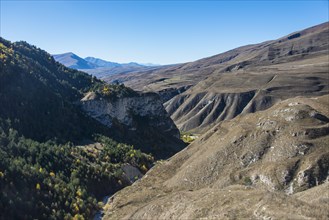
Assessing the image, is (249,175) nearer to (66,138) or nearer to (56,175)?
(56,175)

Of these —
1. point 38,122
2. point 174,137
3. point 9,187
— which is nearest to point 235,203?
point 9,187

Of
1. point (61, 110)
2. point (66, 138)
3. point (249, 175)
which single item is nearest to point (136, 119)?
point (61, 110)

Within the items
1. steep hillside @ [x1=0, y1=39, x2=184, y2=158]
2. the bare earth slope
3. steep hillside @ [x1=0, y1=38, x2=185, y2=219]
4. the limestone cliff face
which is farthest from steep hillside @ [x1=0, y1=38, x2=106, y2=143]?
the bare earth slope

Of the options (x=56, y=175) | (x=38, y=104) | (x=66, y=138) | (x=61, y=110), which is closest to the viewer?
(x=56, y=175)

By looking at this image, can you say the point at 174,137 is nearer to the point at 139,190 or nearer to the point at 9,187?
the point at 139,190

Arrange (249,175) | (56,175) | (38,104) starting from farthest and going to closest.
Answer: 1. (38,104)
2. (56,175)
3. (249,175)

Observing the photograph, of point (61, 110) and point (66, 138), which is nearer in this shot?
point (66, 138)

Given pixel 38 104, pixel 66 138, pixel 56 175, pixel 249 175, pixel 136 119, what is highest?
pixel 38 104

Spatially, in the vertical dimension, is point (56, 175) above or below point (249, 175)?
Answer: above
